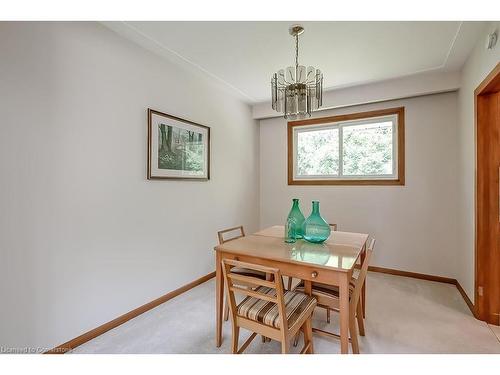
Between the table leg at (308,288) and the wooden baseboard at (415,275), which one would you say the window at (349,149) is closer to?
the wooden baseboard at (415,275)

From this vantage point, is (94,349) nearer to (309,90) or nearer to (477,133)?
(309,90)

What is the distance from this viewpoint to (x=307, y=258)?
1562 mm

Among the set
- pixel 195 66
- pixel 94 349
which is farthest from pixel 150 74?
pixel 94 349

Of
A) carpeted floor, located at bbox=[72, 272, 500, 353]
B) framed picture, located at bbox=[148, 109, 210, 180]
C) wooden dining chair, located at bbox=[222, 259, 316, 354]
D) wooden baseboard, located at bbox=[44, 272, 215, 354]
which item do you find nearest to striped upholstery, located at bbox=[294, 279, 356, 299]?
wooden dining chair, located at bbox=[222, 259, 316, 354]

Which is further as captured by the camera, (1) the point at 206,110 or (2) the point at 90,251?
(1) the point at 206,110

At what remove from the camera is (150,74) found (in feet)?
7.69

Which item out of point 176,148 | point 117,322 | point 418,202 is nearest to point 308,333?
point 117,322

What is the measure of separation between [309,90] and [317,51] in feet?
2.52

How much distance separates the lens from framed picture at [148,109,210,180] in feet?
7.79

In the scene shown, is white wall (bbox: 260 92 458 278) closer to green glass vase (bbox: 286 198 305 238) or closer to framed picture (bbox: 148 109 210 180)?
green glass vase (bbox: 286 198 305 238)

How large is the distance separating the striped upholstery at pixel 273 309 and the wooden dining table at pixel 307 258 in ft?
0.47

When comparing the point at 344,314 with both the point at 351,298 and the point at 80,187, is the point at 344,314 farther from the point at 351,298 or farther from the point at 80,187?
the point at 80,187

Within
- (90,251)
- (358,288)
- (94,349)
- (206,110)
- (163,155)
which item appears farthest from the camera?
(206,110)

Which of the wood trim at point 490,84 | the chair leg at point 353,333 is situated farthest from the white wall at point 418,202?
the chair leg at point 353,333
